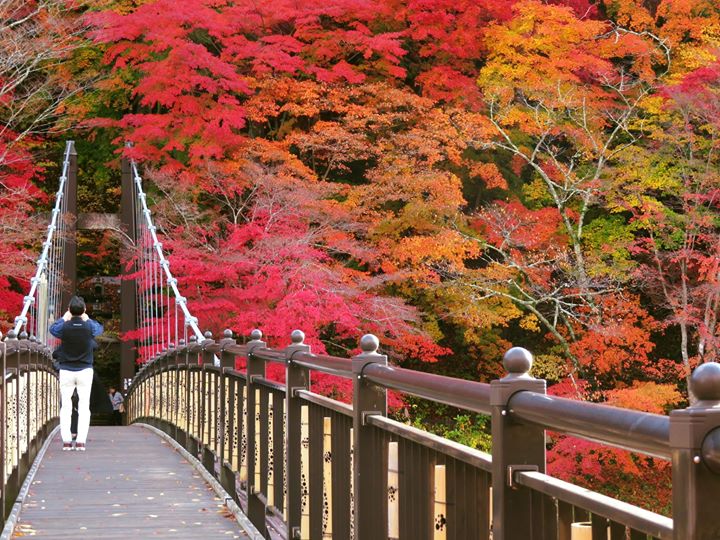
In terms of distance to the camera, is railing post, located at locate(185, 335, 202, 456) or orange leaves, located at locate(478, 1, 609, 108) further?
orange leaves, located at locate(478, 1, 609, 108)

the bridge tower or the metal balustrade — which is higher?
the bridge tower

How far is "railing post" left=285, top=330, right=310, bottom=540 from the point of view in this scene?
5.40 m

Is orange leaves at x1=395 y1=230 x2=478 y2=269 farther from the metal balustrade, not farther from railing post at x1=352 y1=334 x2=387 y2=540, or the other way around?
railing post at x1=352 y1=334 x2=387 y2=540

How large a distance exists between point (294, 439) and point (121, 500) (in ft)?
9.38

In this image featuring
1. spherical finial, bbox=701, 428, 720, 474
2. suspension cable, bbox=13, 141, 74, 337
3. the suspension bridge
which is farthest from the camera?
suspension cable, bbox=13, 141, 74, 337

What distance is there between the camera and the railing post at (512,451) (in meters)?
2.42

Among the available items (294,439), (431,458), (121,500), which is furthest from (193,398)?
(431,458)

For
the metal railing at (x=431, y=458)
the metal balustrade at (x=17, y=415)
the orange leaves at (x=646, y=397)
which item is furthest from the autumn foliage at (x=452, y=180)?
the metal railing at (x=431, y=458)

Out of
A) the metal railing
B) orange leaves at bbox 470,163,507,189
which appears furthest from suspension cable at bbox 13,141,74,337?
the metal railing

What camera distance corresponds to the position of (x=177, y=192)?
22.3 meters

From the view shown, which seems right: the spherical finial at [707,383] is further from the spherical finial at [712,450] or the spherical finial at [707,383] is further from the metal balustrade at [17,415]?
the metal balustrade at [17,415]

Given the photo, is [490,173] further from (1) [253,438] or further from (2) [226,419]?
(1) [253,438]

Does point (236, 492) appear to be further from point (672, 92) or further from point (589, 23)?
point (589, 23)

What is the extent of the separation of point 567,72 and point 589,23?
103 cm
